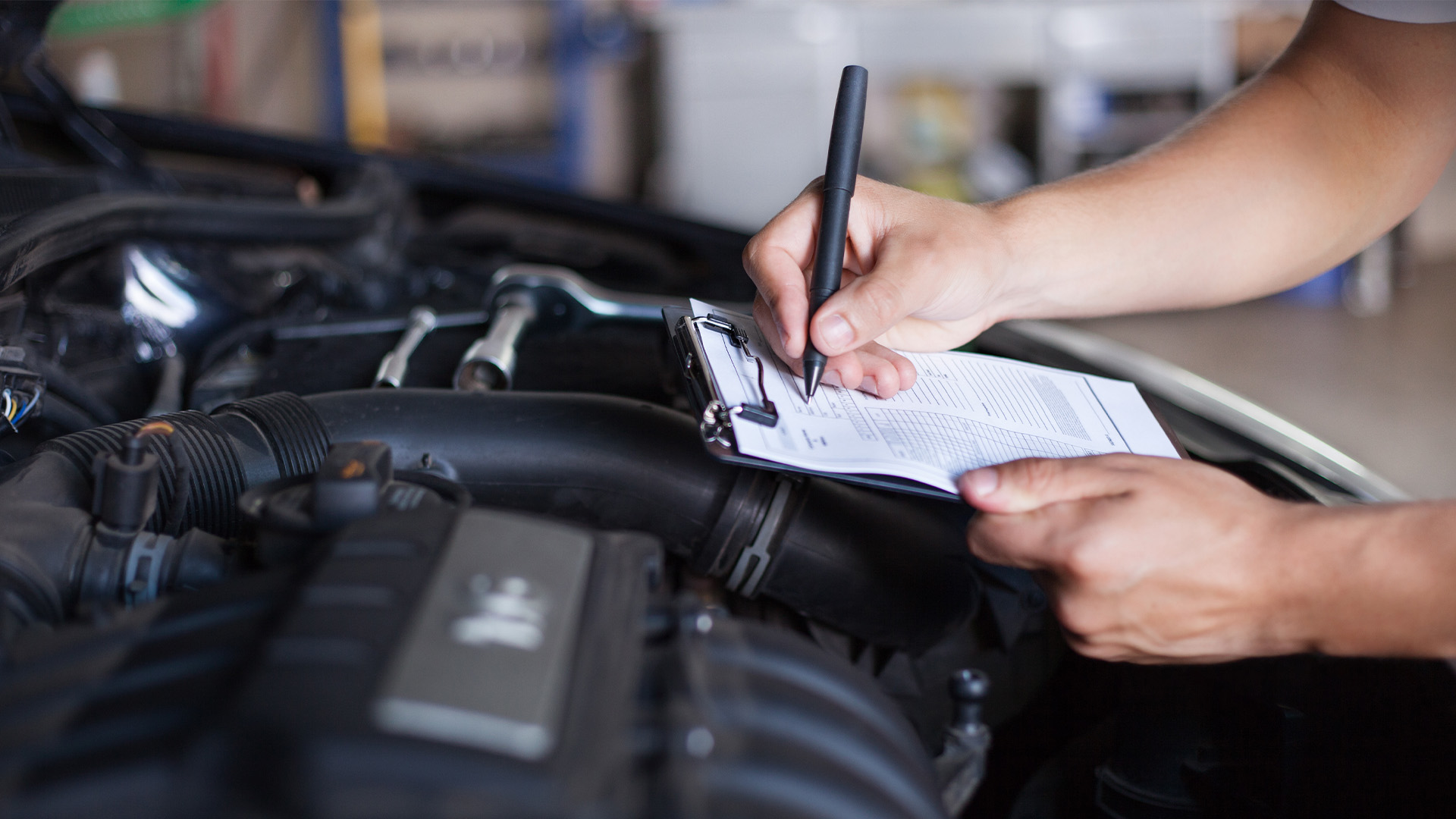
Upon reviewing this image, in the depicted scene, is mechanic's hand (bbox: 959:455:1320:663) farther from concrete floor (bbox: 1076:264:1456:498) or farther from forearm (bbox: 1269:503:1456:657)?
concrete floor (bbox: 1076:264:1456:498)

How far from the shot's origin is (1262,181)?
89 cm

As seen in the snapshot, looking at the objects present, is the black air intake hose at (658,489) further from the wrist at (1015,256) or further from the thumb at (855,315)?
the wrist at (1015,256)

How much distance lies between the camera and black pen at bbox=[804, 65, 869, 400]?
66 centimetres

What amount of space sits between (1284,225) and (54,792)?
Result: 3.21ft

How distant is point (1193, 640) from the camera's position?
1.81 feet

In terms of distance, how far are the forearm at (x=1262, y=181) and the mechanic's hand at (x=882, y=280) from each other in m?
0.08

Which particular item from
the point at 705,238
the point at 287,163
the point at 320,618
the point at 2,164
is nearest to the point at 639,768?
the point at 320,618

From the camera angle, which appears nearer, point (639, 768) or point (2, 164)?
point (639, 768)

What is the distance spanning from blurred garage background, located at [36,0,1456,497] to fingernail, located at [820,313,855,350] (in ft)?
11.2

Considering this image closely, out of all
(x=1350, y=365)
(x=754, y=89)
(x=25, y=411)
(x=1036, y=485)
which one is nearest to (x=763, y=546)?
(x=1036, y=485)

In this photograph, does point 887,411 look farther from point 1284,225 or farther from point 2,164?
point 2,164

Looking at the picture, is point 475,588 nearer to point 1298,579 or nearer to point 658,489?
point 658,489

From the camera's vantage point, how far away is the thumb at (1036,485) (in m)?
0.53

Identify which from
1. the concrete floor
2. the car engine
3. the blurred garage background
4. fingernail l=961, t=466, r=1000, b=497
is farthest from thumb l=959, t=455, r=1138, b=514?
the blurred garage background
